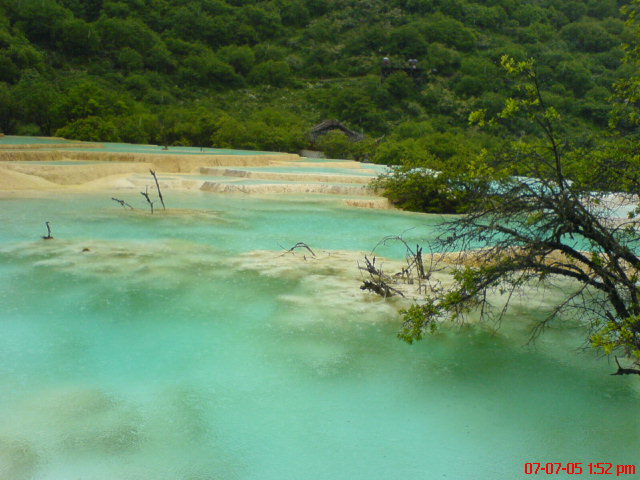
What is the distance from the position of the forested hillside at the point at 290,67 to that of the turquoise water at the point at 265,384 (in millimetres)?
16559

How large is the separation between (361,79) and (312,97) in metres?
6.88

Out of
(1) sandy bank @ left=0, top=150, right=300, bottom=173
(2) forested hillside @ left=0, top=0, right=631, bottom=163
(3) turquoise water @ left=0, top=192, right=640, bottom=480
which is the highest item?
(2) forested hillside @ left=0, top=0, right=631, bottom=163

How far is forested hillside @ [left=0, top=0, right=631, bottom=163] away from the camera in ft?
92.4

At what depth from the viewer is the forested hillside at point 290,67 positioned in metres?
28.2

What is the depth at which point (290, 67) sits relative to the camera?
50.3 m

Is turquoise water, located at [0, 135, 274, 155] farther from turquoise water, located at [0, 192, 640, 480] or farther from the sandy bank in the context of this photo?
turquoise water, located at [0, 192, 640, 480]

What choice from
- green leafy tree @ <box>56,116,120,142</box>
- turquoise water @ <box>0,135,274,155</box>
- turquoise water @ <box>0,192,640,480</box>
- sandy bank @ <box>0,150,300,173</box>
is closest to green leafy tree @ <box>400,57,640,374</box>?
turquoise water @ <box>0,192,640,480</box>
